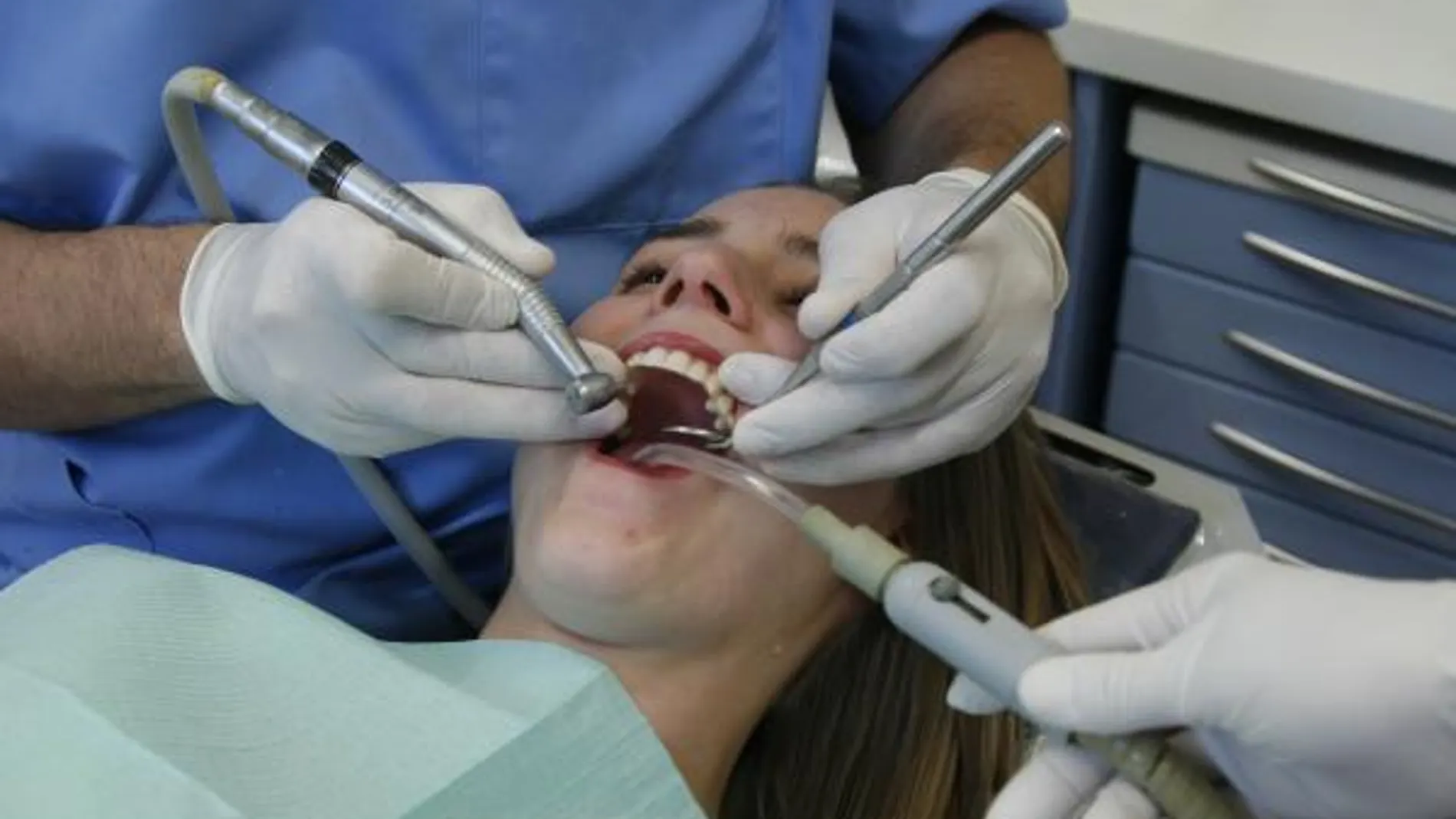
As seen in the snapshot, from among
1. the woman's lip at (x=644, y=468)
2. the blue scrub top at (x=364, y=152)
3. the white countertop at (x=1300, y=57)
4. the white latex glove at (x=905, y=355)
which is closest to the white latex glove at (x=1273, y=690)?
the white latex glove at (x=905, y=355)

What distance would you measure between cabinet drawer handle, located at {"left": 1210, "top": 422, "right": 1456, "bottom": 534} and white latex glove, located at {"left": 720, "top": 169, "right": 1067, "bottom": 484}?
0.82 meters

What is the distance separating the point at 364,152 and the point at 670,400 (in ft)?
1.06

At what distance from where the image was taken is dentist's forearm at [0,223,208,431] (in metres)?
1.30

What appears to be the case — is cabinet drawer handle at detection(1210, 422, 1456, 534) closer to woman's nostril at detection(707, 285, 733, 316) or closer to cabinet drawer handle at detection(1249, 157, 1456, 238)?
cabinet drawer handle at detection(1249, 157, 1456, 238)

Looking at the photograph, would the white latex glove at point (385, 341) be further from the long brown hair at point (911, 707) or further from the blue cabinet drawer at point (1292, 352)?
the blue cabinet drawer at point (1292, 352)

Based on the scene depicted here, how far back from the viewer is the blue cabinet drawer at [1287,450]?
1.97 metres

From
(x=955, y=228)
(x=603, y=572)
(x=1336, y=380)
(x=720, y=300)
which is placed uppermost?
(x=955, y=228)

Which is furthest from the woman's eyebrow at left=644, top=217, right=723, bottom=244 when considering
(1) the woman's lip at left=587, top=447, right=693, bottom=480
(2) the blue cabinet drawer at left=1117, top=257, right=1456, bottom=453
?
(2) the blue cabinet drawer at left=1117, top=257, right=1456, bottom=453

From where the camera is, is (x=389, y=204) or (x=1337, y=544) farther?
(x=1337, y=544)

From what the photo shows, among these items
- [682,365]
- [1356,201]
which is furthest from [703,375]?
[1356,201]

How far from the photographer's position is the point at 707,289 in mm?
1337

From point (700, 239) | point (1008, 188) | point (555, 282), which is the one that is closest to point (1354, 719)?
point (1008, 188)

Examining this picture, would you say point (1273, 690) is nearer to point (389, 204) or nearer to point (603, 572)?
point (603, 572)

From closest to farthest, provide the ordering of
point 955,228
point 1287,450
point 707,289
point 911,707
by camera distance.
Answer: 1. point 955,228
2. point 707,289
3. point 911,707
4. point 1287,450
